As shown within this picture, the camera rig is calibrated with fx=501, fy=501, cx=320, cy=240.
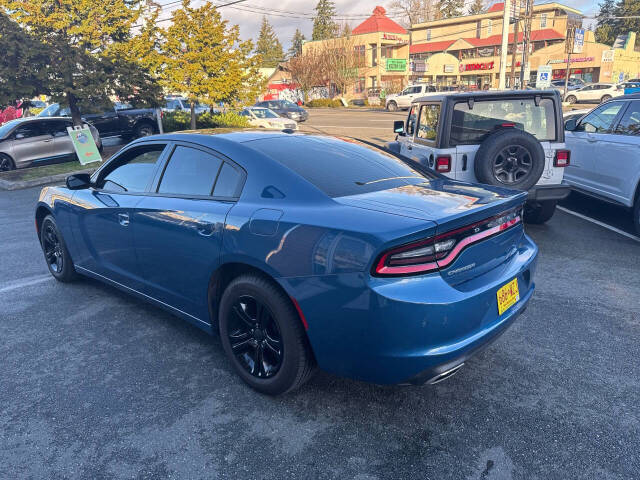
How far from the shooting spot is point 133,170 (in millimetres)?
4035

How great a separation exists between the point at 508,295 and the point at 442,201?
644mm

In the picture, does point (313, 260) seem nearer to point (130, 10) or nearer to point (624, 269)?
point (624, 269)

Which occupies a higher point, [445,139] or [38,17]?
[38,17]

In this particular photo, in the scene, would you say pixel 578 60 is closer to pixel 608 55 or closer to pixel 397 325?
pixel 608 55

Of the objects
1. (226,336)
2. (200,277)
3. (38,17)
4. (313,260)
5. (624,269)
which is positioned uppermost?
(38,17)

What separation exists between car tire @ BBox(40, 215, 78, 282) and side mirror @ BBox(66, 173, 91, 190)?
680mm

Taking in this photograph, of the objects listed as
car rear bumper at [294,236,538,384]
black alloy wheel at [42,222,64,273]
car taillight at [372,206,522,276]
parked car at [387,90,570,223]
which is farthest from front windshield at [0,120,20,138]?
car taillight at [372,206,522,276]

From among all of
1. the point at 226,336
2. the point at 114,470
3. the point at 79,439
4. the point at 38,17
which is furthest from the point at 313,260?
the point at 38,17

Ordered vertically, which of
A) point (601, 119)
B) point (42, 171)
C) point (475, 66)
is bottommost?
point (42, 171)

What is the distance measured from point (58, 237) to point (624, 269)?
5695 mm

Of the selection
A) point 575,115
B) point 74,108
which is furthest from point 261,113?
point 575,115

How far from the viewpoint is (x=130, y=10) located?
1439cm

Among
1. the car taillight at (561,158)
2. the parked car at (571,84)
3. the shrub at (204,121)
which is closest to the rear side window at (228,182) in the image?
the car taillight at (561,158)

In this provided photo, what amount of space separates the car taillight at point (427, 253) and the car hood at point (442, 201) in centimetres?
7
